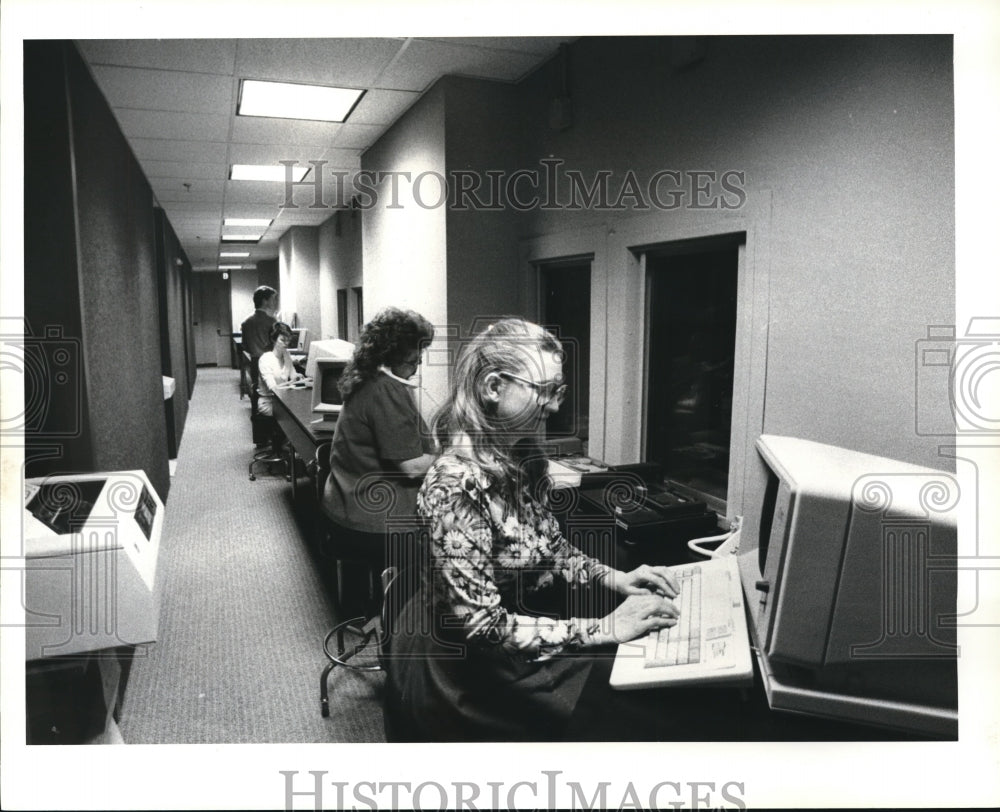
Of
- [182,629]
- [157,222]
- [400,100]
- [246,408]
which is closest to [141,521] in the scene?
[182,629]

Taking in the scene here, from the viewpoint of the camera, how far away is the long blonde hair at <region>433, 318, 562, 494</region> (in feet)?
3.79

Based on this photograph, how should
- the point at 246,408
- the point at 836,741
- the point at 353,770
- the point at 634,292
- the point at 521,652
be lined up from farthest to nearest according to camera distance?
the point at 246,408 < the point at 634,292 < the point at 353,770 < the point at 836,741 < the point at 521,652

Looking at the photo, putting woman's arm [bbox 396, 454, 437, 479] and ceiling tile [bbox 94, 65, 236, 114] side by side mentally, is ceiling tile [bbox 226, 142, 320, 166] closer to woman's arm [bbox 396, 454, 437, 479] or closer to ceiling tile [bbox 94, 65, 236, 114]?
ceiling tile [bbox 94, 65, 236, 114]

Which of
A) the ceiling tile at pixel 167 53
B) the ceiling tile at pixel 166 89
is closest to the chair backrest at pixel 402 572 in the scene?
the ceiling tile at pixel 167 53

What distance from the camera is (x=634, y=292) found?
170 cm

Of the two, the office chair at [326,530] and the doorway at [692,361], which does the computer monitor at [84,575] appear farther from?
the doorway at [692,361]

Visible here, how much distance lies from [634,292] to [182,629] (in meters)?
1.80

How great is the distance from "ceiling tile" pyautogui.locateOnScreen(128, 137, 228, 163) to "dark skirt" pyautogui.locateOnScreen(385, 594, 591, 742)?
2.53 metres

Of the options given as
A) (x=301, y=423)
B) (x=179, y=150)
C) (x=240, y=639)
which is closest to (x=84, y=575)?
(x=240, y=639)

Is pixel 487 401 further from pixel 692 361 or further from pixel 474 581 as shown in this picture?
pixel 692 361

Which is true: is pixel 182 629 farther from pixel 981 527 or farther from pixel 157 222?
pixel 157 222

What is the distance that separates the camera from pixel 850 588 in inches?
37.9

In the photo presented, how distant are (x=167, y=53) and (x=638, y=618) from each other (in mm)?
1879

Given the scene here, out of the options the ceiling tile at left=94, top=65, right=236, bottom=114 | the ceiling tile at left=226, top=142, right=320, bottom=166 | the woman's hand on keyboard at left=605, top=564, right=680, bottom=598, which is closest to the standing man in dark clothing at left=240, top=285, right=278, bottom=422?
the ceiling tile at left=226, top=142, right=320, bottom=166
